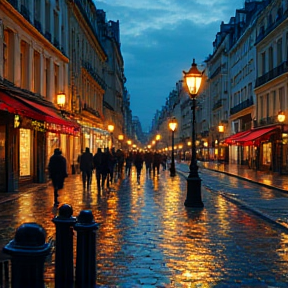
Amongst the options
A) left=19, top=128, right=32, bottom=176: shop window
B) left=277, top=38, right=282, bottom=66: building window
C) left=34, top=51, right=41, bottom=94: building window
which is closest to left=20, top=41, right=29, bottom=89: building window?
left=34, top=51, right=41, bottom=94: building window

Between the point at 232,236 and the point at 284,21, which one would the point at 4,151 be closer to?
the point at 232,236

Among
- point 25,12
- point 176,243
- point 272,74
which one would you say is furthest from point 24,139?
point 272,74

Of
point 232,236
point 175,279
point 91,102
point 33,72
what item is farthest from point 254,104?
point 175,279

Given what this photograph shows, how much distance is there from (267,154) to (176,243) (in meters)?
34.6

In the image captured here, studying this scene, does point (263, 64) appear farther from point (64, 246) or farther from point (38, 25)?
point (64, 246)

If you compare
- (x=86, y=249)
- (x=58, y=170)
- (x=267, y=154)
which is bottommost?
(x=86, y=249)

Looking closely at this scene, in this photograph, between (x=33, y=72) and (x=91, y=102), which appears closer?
(x=33, y=72)

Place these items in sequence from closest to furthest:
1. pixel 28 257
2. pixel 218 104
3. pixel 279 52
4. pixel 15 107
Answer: pixel 28 257 < pixel 15 107 < pixel 279 52 < pixel 218 104

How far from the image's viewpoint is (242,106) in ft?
182

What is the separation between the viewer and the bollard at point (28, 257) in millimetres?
3930

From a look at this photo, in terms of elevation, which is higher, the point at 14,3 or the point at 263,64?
the point at 263,64

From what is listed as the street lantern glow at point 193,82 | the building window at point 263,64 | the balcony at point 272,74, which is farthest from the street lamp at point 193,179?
the building window at point 263,64

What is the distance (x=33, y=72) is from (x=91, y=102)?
79.0 feet

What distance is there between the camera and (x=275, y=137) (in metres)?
38.1
